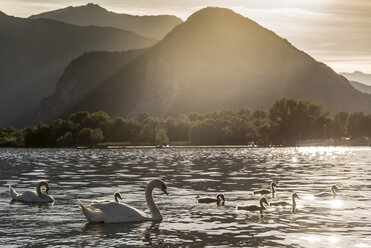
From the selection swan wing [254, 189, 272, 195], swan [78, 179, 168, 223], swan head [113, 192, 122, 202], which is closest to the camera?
swan [78, 179, 168, 223]

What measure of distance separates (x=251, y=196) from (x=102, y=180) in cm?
2171

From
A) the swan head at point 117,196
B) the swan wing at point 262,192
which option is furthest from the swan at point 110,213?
the swan wing at point 262,192

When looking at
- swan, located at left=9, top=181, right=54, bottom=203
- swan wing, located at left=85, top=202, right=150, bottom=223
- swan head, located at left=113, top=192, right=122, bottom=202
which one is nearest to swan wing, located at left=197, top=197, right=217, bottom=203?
swan head, located at left=113, top=192, right=122, bottom=202

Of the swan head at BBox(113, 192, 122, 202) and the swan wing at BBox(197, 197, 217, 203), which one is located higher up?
the swan head at BBox(113, 192, 122, 202)

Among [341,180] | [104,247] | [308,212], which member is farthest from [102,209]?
[341,180]

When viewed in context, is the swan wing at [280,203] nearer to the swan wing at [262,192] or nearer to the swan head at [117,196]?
the swan wing at [262,192]

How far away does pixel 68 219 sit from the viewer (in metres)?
33.2

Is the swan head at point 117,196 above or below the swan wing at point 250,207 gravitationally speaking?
above

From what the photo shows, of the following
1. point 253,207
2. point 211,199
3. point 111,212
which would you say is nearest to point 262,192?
point 211,199

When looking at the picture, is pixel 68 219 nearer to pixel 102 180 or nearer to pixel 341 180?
pixel 102 180

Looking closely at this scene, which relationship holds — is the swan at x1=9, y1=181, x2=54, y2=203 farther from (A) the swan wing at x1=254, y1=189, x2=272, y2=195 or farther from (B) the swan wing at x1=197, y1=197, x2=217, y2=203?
(A) the swan wing at x1=254, y1=189, x2=272, y2=195

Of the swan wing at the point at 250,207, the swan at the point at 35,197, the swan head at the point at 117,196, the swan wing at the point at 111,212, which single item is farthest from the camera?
the swan at the point at 35,197

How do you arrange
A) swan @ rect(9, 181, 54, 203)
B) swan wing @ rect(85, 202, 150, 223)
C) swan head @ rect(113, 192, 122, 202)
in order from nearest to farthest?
swan wing @ rect(85, 202, 150, 223)
swan head @ rect(113, 192, 122, 202)
swan @ rect(9, 181, 54, 203)

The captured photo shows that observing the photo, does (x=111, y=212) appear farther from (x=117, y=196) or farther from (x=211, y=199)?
(x=211, y=199)
